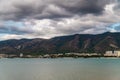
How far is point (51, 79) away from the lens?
80688 mm

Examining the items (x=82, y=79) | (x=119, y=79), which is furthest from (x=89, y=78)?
(x=119, y=79)

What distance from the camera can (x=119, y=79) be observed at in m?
78.2

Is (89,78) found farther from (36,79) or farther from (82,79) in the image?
(36,79)

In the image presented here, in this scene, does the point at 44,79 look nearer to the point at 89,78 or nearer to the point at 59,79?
the point at 59,79

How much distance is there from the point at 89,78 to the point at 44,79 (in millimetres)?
13185

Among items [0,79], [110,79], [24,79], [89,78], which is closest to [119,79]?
[110,79]

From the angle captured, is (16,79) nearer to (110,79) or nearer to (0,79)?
(0,79)

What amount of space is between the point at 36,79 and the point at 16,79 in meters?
6.01

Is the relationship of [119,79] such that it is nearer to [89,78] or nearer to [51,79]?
[89,78]

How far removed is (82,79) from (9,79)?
70.8 feet

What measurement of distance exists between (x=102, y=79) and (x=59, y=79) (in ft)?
40.7

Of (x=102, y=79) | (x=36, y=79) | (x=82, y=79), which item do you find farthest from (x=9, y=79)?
(x=102, y=79)

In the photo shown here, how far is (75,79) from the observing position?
78.9m

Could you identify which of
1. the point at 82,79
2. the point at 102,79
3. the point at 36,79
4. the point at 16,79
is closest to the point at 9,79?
the point at 16,79
